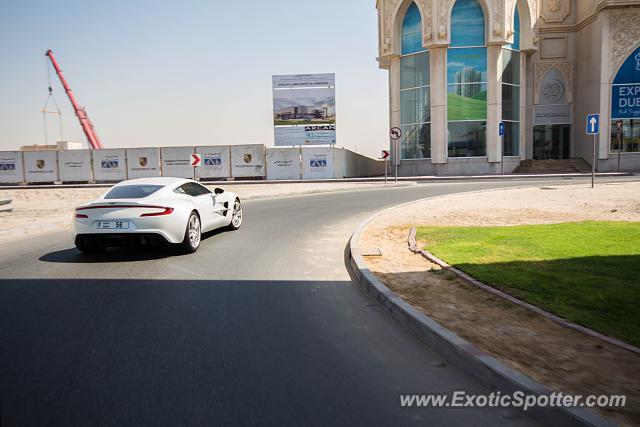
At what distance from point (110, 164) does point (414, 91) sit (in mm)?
24705

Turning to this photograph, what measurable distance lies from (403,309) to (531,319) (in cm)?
117

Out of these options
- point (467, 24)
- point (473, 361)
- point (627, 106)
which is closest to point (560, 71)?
point (627, 106)

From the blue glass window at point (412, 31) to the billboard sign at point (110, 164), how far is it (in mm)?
23840

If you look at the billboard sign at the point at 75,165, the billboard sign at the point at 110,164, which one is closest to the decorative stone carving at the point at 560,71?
the billboard sign at the point at 110,164

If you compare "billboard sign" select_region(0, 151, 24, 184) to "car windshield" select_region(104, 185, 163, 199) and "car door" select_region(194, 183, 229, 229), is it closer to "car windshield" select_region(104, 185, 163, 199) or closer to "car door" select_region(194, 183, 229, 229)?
"car door" select_region(194, 183, 229, 229)

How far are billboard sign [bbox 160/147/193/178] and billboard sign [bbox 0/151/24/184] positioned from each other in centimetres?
1202

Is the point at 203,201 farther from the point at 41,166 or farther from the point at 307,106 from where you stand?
the point at 41,166

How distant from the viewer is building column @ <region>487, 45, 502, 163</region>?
117 ft

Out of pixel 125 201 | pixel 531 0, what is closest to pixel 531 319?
pixel 125 201

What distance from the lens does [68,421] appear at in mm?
2846

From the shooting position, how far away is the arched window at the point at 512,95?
3703 cm

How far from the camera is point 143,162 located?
126ft

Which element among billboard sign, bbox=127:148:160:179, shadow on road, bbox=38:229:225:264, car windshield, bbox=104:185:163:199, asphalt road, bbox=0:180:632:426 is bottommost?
asphalt road, bbox=0:180:632:426

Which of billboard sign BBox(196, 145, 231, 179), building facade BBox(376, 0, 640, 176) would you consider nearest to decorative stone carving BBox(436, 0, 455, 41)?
building facade BBox(376, 0, 640, 176)
